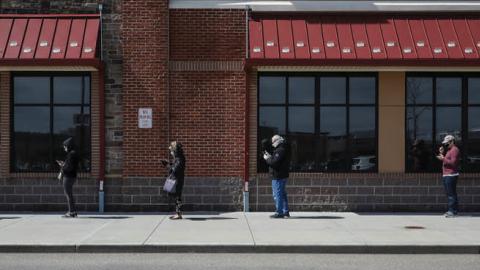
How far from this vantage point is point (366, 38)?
14.5 m

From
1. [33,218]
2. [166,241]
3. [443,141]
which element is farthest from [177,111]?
[443,141]

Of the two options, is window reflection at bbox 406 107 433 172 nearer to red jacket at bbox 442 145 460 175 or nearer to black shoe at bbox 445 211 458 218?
red jacket at bbox 442 145 460 175

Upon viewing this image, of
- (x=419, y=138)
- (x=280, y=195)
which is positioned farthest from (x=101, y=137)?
(x=419, y=138)

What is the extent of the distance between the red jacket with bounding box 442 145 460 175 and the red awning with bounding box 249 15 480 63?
6.28ft

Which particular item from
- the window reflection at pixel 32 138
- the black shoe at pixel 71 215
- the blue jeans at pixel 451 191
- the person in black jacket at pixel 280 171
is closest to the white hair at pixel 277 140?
the person in black jacket at pixel 280 171

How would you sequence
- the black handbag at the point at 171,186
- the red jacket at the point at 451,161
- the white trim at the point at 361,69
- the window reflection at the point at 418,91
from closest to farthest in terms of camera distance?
the black handbag at the point at 171,186 < the red jacket at the point at 451,161 < the white trim at the point at 361,69 < the window reflection at the point at 418,91

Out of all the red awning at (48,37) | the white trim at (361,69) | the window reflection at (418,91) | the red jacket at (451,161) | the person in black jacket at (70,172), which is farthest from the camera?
the window reflection at (418,91)

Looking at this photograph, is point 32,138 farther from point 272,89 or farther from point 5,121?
point 272,89

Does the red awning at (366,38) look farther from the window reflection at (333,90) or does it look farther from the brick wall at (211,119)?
the brick wall at (211,119)

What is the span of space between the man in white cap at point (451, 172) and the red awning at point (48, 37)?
25.8 ft

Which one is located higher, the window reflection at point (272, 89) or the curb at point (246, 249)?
the window reflection at point (272, 89)
